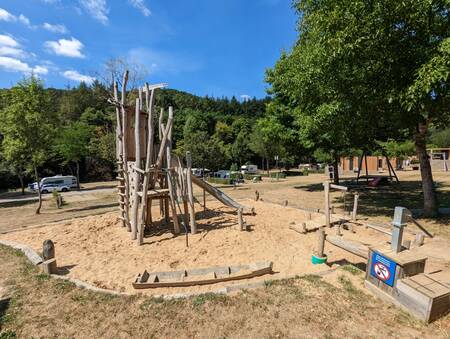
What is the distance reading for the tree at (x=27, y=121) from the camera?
14.0 meters

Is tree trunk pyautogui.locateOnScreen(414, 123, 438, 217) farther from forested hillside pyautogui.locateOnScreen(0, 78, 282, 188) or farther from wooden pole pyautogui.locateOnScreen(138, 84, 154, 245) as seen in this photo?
forested hillside pyautogui.locateOnScreen(0, 78, 282, 188)

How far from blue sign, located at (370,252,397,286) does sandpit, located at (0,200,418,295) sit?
124cm

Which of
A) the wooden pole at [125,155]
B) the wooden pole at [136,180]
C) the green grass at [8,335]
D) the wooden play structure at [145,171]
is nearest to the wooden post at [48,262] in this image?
the green grass at [8,335]

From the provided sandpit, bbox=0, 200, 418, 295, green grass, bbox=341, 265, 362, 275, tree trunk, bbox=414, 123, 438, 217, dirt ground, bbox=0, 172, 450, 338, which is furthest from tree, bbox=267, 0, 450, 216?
green grass, bbox=341, 265, 362, 275

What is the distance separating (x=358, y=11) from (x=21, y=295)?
11507mm

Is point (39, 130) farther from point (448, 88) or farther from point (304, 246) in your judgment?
point (448, 88)

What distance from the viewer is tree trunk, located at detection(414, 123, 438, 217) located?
9.82 metres

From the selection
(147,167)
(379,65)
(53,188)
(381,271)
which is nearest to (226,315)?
(381,271)

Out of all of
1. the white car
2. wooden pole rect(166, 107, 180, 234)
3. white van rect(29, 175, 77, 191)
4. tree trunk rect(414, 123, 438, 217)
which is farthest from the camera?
white van rect(29, 175, 77, 191)

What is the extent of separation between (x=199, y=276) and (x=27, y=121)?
14437 millimetres

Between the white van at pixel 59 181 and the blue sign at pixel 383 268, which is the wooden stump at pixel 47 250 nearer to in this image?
the blue sign at pixel 383 268

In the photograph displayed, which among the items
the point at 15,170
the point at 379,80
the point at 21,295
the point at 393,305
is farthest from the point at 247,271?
the point at 15,170

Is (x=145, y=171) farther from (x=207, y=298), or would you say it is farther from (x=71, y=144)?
(x=71, y=144)

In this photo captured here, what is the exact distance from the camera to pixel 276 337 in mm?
3572
